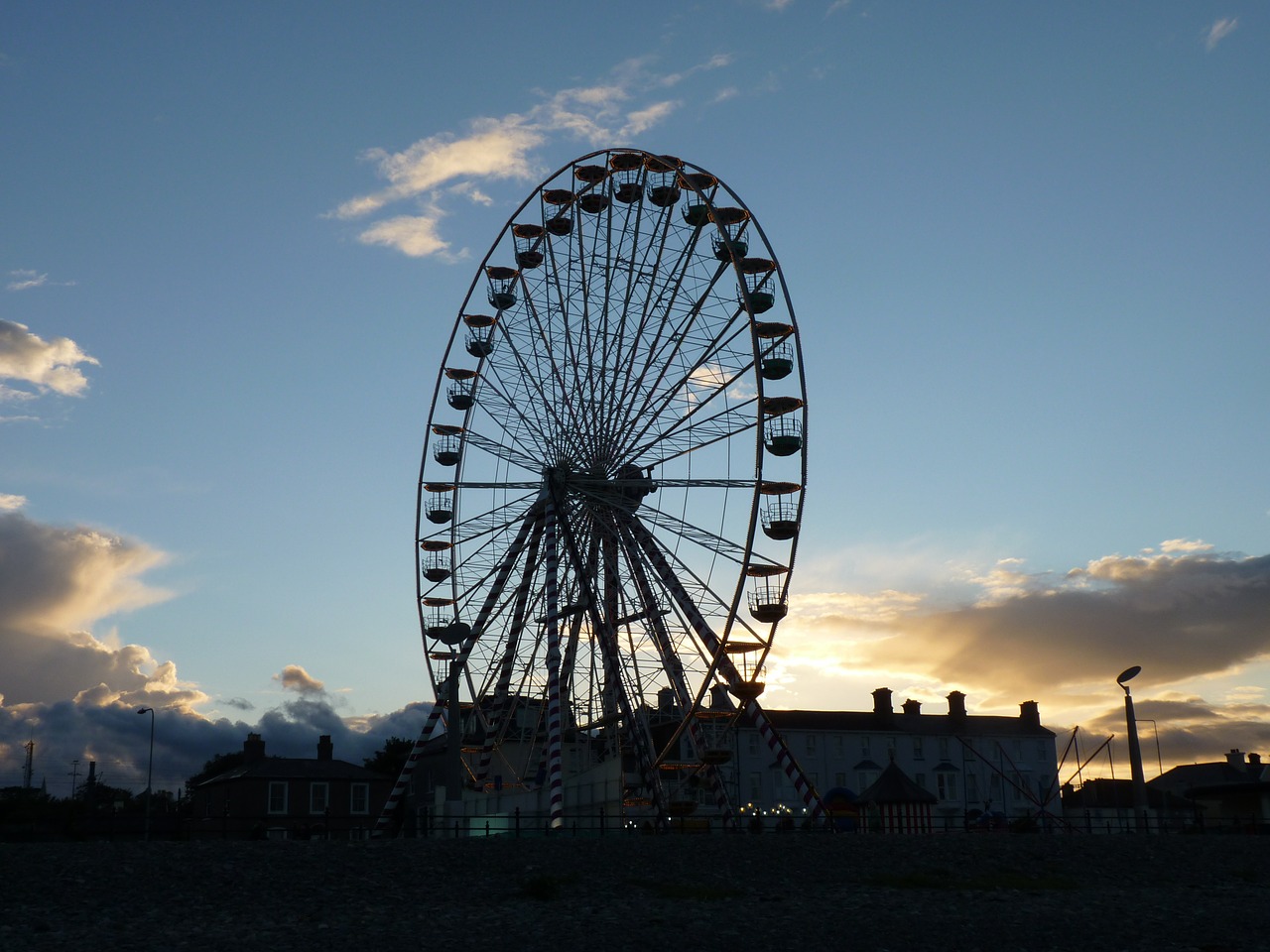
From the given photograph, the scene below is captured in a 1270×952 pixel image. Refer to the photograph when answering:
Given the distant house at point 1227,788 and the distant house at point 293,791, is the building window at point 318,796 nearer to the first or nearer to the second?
the distant house at point 293,791

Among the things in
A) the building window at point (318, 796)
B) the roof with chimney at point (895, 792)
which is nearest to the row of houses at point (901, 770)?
the building window at point (318, 796)

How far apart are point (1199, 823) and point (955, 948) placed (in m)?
28.3

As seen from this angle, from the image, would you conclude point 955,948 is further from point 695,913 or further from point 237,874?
point 237,874

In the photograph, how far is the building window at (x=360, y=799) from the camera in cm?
6569

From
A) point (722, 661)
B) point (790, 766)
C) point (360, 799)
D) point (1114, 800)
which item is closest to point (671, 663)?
point (722, 661)

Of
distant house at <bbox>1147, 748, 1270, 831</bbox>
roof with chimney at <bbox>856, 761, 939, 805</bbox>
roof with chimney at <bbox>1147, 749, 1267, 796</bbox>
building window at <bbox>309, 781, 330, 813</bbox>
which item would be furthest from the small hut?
roof with chimney at <bbox>1147, 749, 1267, 796</bbox>

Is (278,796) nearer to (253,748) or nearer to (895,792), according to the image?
(253,748)

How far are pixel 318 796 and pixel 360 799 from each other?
8.11 ft

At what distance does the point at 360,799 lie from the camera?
217ft

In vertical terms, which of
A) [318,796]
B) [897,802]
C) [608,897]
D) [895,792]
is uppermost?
[318,796]

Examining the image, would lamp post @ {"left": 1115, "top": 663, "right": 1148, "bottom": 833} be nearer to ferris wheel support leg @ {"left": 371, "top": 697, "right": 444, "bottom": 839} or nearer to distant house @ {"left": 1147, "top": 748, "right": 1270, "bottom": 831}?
distant house @ {"left": 1147, "top": 748, "right": 1270, "bottom": 831}

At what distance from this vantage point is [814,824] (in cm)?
3853

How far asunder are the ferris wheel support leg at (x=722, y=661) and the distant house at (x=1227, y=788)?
18.7 m

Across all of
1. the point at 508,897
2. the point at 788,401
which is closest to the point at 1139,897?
the point at 508,897
